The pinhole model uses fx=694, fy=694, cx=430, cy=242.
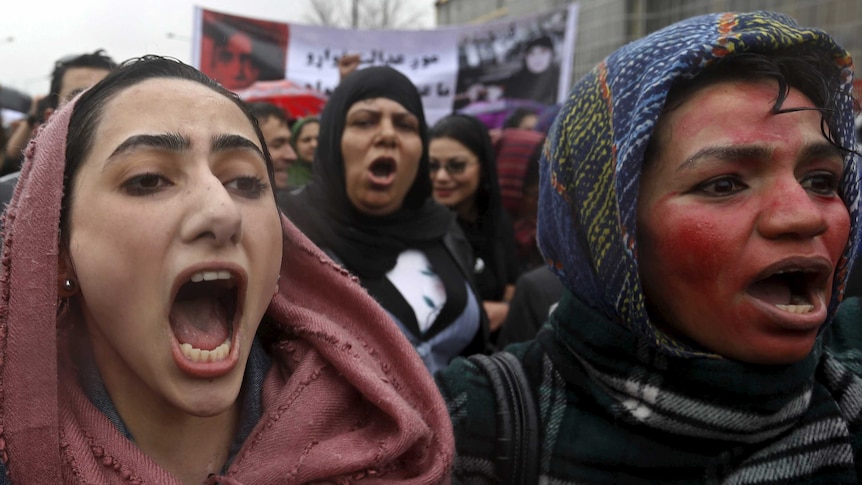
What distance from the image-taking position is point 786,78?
141 centimetres

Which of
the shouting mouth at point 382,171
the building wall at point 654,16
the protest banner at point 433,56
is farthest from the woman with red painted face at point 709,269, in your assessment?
the building wall at point 654,16

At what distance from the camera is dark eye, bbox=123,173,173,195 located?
1.17m

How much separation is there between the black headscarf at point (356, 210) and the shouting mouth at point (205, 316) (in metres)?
1.22

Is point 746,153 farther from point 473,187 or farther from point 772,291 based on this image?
point 473,187

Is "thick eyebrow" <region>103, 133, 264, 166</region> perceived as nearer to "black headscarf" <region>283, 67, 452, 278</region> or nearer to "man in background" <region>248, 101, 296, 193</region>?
"black headscarf" <region>283, 67, 452, 278</region>

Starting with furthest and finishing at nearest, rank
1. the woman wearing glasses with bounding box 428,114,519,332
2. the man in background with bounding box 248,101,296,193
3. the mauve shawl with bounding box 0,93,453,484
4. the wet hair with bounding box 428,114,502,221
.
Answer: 1. the man in background with bounding box 248,101,296,193
2. the wet hair with bounding box 428,114,502,221
3. the woman wearing glasses with bounding box 428,114,519,332
4. the mauve shawl with bounding box 0,93,453,484

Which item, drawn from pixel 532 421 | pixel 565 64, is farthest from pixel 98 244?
pixel 565 64

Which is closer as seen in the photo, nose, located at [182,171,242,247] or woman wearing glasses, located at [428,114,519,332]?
nose, located at [182,171,242,247]

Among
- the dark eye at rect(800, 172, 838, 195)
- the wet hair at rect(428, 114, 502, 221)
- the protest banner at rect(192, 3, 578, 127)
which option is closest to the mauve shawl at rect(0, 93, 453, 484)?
the dark eye at rect(800, 172, 838, 195)

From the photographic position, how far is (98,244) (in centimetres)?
114

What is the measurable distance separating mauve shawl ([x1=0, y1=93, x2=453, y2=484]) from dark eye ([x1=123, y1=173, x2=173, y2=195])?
112mm

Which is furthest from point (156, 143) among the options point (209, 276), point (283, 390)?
point (283, 390)

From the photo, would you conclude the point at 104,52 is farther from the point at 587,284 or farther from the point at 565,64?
the point at 565,64

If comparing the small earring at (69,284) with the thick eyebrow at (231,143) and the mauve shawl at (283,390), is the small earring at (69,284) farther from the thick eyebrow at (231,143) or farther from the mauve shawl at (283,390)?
the thick eyebrow at (231,143)
